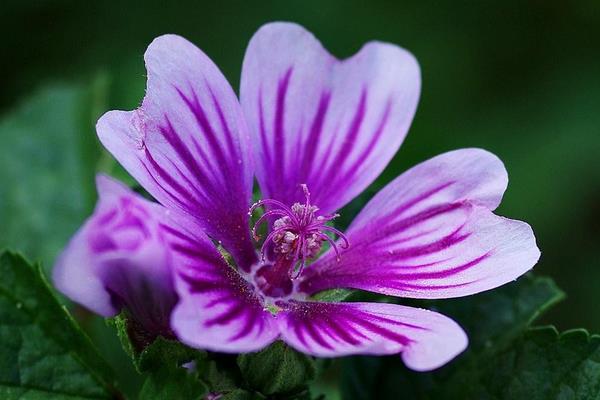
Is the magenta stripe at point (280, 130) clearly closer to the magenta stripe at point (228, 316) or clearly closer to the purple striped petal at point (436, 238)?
the purple striped petal at point (436, 238)

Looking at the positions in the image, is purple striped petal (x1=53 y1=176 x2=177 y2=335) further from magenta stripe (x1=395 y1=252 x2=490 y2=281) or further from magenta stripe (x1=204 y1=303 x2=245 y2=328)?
magenta stripe (x1=395 y1=252 x2=490 y2=281)

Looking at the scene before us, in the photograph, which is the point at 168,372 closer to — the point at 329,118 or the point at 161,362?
the point at 161,362

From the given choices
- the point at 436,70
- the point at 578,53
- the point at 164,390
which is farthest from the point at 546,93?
the point at 164,390

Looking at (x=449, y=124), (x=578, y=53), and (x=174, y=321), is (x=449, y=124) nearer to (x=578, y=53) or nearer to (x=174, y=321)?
(x=578, y=53)

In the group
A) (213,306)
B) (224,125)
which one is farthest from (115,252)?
(224,125)

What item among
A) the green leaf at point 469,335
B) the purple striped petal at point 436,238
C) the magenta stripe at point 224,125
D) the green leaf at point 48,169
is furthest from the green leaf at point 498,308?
the green leaf at point 48,169

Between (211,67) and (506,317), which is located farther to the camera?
(506,317)
